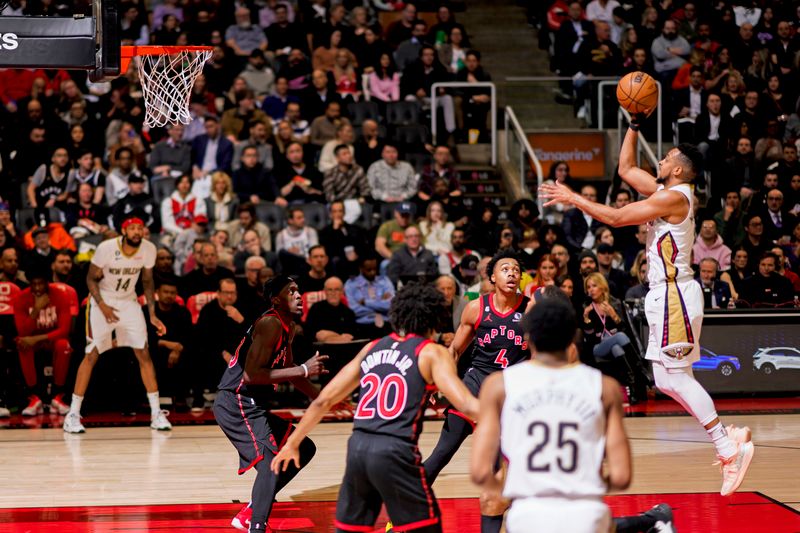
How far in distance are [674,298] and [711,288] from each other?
5500 mm

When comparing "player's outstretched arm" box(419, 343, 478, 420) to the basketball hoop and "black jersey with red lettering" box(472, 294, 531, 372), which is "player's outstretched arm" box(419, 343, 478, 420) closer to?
"black jersey with red lettering" box(472, 294, 531, 372)

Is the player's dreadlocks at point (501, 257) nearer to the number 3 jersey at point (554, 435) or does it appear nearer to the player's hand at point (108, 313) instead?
the number 3 jersey at point (554, 435)

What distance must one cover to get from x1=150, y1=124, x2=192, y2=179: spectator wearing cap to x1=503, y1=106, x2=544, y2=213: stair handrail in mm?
4091

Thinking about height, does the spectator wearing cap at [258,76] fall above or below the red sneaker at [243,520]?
above

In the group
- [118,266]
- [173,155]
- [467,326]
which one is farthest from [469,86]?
[467,326]

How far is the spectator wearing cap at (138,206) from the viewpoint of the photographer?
12727 millimetres

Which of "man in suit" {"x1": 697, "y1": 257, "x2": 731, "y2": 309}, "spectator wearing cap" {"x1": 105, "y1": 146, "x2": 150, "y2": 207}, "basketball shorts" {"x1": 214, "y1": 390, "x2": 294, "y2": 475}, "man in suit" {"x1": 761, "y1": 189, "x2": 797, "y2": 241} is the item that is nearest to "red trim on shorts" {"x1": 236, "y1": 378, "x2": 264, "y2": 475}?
"basketball shorts" {"x1": 214, "y1": 390, "x2": 294, "y2": 475}

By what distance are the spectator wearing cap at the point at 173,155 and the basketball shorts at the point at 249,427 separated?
7.25m

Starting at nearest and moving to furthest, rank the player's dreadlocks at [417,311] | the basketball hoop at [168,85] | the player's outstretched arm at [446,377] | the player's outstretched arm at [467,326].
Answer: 1. the player's outstretched arm at [446,377]
2. the player's dreadlocks at [417,311]
3. the player's outstretched arm at [467,326]
4. the basketball hoop at [168,85]

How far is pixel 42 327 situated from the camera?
11.1 m

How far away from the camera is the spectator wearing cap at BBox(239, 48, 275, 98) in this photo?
49.9ft

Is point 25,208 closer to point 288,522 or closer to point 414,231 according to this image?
Answer: point 414,231

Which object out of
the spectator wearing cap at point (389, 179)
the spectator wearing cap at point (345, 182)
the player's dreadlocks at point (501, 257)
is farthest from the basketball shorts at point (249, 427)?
the spectator wearing cap at point (389, 179)

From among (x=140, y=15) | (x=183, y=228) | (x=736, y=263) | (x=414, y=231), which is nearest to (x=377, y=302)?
(x=414, y=231)
